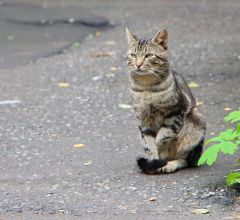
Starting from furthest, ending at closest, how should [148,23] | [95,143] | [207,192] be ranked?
[148,23], [95,143], [207,192]

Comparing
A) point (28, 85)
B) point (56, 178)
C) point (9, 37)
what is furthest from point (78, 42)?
point (56, 178)

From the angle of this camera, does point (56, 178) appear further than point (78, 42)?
No

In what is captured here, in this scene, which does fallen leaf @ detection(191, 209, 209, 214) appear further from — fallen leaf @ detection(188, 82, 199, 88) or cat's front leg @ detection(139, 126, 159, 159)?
fallen leaf @ detection(188, 82, 199, 88)

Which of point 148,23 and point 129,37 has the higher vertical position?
point 129,37

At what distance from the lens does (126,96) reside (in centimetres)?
988

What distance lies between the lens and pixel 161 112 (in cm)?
696

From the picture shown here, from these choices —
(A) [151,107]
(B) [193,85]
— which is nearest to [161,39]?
(A) [151,107]

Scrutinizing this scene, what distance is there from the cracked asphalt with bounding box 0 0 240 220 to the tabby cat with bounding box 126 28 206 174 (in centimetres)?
18

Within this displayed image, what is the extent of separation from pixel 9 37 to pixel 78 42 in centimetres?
139

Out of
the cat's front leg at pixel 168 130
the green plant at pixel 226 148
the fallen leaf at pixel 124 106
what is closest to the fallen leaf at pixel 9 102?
the fallen leaf at pixel 124 106

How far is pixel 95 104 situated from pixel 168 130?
2.75m

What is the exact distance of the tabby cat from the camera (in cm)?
695

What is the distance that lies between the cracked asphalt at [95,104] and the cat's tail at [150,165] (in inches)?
2.7

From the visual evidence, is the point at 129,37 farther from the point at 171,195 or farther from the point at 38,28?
the point at 38,28
